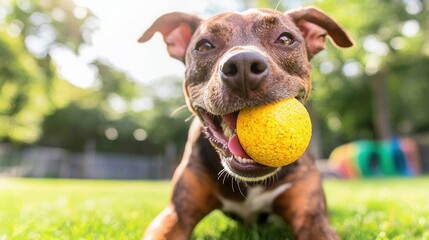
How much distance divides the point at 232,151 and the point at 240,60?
62cm

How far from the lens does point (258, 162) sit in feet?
8.50

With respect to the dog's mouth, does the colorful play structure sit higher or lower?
lower

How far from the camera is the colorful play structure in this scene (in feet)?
63.0

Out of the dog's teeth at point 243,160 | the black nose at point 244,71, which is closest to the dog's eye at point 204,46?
the black nose at point 244,71

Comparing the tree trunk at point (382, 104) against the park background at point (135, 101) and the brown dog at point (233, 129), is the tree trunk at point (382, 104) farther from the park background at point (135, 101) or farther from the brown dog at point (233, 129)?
the brown dog at point (233, 129)

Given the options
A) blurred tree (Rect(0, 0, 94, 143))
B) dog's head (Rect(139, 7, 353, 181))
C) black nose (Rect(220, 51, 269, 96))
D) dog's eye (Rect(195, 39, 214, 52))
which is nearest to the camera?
black nose (Rect(220, 51, 269, 96))

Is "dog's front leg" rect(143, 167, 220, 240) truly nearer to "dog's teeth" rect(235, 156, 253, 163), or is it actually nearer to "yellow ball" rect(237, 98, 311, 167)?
"dog's teeth" rect(235, 156, 253, 163)

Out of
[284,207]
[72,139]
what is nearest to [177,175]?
[284,207]

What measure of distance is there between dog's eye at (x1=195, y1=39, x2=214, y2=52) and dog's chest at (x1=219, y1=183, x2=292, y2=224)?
1144mm

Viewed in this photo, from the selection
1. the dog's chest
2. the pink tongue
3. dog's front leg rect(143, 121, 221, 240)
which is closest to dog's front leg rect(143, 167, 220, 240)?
dog's front leg rect(143, 121, 221, 240)

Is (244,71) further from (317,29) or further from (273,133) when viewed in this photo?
(317,29)

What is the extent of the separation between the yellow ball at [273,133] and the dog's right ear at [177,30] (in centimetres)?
152

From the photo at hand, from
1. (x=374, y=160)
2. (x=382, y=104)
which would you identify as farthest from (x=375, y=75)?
(x=374, y=160)

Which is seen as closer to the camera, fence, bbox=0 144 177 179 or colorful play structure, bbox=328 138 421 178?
colorful play structure, bbox=328 138 421 178
